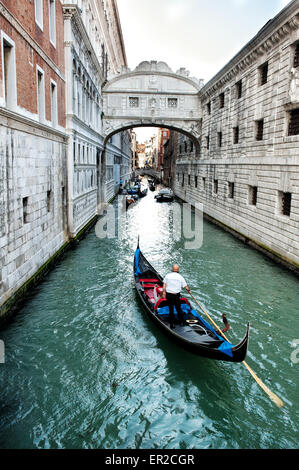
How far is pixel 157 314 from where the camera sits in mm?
7074

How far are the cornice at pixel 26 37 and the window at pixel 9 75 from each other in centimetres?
42

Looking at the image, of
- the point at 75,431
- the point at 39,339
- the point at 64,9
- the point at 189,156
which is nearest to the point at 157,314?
the point at 39,339

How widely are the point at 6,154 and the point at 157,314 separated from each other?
4237 mm

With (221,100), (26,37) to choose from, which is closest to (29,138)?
(26,37)

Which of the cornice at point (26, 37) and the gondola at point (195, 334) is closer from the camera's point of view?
the gondola at point (195, 334)

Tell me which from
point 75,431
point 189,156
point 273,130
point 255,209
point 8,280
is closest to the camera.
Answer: point 75,431

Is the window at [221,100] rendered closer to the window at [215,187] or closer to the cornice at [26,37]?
the window at [215,187]

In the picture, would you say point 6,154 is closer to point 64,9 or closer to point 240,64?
point 64,9

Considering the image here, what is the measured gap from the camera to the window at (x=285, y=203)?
39.3 ft

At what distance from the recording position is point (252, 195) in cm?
1526

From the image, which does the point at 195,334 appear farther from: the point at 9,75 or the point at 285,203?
the point at 285,203

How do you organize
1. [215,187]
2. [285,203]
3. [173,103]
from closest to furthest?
[285,203] < [215,187] < [173,103]

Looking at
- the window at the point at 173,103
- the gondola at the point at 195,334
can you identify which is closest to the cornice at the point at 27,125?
the gondola at the point at 195,334

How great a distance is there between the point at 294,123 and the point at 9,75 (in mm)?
8436
